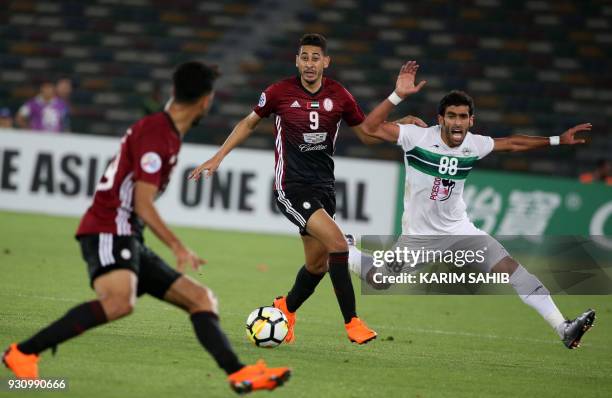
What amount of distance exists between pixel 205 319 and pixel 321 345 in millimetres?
2528

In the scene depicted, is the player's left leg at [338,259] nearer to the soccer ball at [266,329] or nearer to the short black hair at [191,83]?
the soccer ball at [266,329]

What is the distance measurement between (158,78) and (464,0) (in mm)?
6827

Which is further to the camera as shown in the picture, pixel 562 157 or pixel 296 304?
pixel 562 157

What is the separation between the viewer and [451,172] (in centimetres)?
886

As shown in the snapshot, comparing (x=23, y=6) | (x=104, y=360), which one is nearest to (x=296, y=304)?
(x=104, y=360)

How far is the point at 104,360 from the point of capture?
700 centimetres

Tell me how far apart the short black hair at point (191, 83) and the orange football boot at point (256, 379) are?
1.48 m

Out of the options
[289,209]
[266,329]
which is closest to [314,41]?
[289,209]

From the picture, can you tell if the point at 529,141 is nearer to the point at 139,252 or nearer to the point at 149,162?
the point at 139,252

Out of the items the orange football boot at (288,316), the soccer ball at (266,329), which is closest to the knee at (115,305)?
the soccer ball at (266,329)

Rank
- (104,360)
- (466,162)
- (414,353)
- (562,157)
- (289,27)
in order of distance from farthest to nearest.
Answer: (289,27) < (562,157) < (466,162) < (414,353) < (104,360)

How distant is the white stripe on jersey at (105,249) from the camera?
19.5ft

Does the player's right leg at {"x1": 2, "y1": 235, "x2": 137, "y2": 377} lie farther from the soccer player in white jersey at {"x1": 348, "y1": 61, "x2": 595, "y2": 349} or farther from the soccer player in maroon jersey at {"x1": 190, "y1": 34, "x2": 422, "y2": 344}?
the soccer player in white jersey at {"x1": 348, "y1": 61, "x2": 595, "y2": 349}

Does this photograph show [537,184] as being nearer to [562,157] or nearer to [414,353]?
[562,157]
